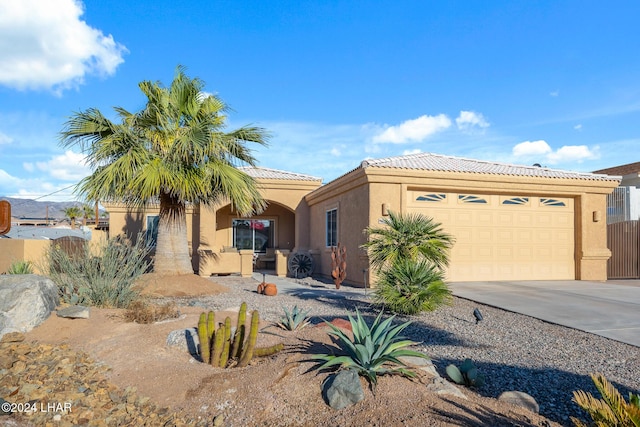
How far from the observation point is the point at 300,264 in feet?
56.9

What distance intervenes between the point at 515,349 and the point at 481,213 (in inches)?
321

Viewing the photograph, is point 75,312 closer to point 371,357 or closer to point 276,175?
point 371,357

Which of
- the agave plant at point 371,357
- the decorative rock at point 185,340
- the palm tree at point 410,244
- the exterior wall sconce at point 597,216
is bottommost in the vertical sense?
the decorative rock at point 185,340

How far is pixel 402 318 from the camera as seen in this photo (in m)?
8.55

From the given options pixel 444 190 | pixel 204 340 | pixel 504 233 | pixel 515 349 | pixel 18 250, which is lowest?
pixel 515 349

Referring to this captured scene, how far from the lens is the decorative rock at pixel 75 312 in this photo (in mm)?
7116

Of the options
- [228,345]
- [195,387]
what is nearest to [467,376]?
[228,345]

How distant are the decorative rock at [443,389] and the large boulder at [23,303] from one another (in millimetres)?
5554

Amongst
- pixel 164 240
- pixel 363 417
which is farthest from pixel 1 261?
pixel 363 417

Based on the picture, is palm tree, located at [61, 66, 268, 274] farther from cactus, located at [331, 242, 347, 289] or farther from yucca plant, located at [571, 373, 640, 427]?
yucca plant, located at [571, 373, 640, 427]

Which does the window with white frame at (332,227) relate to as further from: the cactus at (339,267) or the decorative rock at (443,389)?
the decorative rock at (443,389)

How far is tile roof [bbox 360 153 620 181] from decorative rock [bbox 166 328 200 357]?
8.04 meters

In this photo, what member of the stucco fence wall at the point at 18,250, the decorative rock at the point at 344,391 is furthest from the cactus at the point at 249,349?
the stucco fence wall at the point at 18,250

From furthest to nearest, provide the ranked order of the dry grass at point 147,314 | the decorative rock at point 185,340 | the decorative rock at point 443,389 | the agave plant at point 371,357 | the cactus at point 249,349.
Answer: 1. the dry grass at point 147,314
2. the decorative rock at point 185,340
3. the cactus at point 249,349
4. the agave plant at point 371,357
5. the decorative rock at point 443,389
